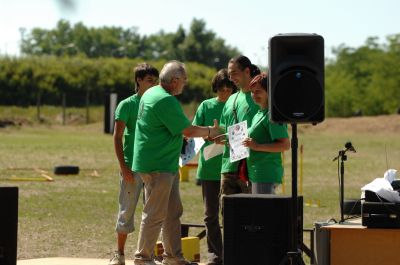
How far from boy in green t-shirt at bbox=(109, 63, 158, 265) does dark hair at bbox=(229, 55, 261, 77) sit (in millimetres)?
841

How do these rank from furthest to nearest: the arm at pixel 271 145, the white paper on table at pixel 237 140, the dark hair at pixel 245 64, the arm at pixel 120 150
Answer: the arm at pixel 120 150
the dark hair at pixel 245 64
the white paper on table at pixel 237 140
the arm at pixel 271 145

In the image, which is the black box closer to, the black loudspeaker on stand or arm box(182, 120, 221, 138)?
the black loudspeaker on stand

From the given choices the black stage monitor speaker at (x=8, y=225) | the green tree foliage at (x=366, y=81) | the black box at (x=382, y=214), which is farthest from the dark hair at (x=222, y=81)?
the green tree foliage at (x=366, y=81)

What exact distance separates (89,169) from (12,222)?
764 inches

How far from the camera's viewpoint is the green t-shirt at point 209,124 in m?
10.1

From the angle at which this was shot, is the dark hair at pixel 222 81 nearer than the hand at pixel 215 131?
No

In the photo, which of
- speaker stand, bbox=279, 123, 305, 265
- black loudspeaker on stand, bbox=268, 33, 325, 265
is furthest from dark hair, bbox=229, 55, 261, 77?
speaker stand, bbox=279, 123, 305, 265

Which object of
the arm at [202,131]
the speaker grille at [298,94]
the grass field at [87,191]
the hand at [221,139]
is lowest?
the grass field at [87,191]

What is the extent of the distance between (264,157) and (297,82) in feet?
3.61

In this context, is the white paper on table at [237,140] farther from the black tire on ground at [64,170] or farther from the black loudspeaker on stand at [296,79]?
the black tire on ground at [64,170]

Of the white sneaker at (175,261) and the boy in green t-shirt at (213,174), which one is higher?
the boy in green t-shirt at (213,174)

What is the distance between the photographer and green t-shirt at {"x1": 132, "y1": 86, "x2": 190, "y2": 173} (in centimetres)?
926

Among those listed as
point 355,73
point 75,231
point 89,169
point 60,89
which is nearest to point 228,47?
point 355,73

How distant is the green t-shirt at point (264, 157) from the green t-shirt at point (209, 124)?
2.58ft
